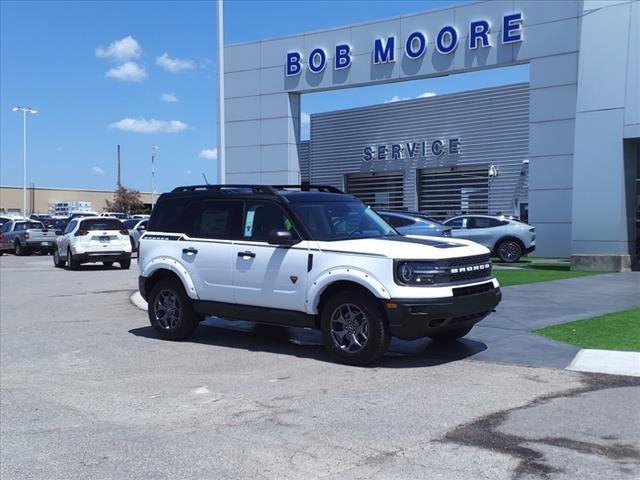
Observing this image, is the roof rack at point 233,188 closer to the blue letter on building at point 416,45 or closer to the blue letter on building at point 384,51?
the blue letter on building at point 416,45

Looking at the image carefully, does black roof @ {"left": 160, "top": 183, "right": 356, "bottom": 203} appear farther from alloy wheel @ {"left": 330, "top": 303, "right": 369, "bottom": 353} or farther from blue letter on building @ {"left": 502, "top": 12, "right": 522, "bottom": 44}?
blue letter on building @ {"left": 502, "top": 12, "right": 522, "bottom": 44}

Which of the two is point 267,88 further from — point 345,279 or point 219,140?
point 345,279

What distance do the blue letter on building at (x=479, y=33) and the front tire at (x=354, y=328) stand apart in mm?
19282

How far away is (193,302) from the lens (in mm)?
9523

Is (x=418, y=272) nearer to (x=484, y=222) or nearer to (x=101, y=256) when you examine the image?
(x=484, y=222)

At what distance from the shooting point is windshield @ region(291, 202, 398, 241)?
27.6 feet

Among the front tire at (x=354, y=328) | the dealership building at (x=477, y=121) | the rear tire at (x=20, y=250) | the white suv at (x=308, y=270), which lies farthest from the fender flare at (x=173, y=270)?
the rear tire at (x=20, y=250)

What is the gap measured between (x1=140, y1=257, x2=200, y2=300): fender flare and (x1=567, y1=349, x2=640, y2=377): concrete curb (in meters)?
5.03

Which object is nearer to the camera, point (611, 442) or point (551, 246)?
point (611, 442)

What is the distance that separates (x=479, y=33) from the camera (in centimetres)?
2458

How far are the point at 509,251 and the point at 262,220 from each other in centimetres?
1483

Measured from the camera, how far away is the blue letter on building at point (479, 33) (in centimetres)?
2448

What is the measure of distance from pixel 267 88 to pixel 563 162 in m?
13.6

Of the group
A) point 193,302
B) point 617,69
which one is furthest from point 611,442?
point 617,69
